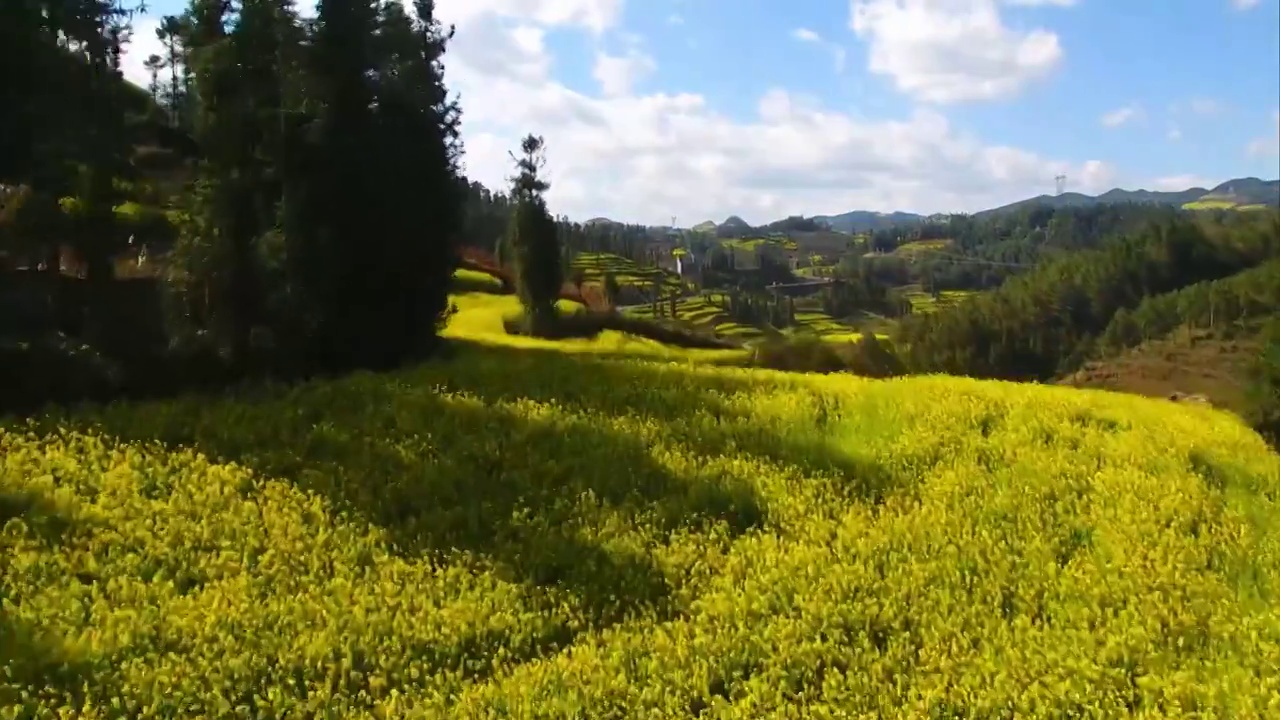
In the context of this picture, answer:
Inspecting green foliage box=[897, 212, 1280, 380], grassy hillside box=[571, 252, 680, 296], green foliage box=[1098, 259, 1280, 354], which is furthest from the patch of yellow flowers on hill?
green foliage box=[1098, 259, 1280, 354]

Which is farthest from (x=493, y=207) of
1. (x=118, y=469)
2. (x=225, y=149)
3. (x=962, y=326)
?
(x=118, y=469)

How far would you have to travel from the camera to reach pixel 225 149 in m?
25.2

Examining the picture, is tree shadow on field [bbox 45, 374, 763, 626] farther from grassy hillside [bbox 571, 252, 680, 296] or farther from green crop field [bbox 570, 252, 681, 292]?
green crop field [bbox 570, 252, 681, 292]

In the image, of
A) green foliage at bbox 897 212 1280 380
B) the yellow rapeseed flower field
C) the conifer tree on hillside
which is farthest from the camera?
green foliage at bbox 897 212 1280 380

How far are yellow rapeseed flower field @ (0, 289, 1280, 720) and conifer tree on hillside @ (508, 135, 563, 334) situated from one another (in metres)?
32.0

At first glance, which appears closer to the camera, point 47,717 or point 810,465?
point 47,717

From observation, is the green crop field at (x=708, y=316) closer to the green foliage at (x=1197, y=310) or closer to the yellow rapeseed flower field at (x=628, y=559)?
the green foliage at (x=1197, y=310)

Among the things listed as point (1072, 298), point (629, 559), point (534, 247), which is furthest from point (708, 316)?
point (629, 559)

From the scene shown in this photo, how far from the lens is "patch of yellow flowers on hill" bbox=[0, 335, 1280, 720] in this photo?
37.9 ft

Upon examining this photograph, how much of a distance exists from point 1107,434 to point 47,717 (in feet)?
64.5

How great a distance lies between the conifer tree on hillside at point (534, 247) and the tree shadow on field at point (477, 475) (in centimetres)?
3091

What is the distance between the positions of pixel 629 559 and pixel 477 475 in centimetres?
411

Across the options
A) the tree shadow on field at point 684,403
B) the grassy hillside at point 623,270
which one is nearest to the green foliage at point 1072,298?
the grassy hillside at point 623,270

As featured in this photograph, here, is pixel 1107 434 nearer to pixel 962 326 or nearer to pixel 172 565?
pixel 172 565
